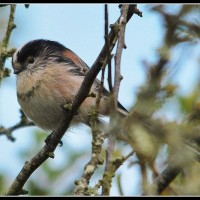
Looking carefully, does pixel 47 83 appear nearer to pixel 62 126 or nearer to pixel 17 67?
pixel 17 67

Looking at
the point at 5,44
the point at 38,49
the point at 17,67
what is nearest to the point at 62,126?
the point at 5,44

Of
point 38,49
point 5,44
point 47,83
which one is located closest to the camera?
point 5,44

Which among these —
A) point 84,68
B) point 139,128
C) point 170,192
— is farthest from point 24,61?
point 139,128

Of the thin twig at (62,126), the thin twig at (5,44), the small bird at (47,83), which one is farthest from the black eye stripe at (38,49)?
the thin twig at (62,126)

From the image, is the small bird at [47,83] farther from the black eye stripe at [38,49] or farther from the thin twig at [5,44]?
the thin twig at [5,44]

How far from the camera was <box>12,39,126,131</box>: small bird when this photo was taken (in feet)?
14.8

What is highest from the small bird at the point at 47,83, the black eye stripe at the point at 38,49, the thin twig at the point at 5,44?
the thin twig at the point at 5,44

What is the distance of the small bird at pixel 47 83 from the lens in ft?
14.8

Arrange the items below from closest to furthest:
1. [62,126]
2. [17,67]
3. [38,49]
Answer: [62,126], [17,67], [38,49]

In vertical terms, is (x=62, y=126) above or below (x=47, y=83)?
above

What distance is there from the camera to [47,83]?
15.1 ft

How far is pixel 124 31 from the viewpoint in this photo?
7.98ft

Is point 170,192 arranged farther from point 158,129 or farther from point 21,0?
point 21,0

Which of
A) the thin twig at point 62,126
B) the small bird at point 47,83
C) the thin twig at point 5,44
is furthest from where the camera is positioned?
the small bird at point 47,83
